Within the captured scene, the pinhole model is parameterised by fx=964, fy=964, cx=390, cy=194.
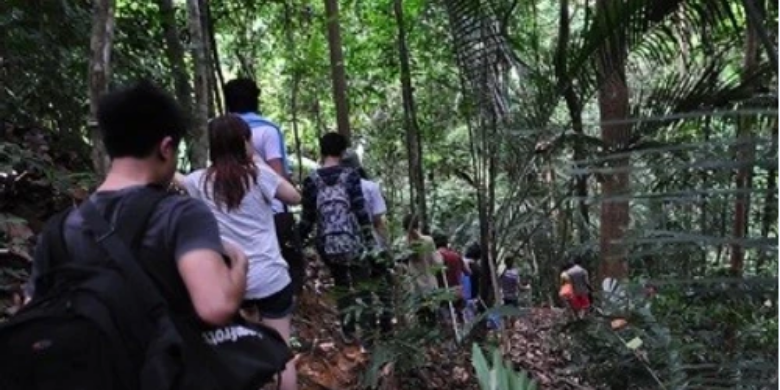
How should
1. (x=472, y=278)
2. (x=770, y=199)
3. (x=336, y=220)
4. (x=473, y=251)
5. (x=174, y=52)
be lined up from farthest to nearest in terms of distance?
(x=473, y=251) < (x=472, y=278) < (x=174, y=52) < (x=336, y=220) < (x=770, y=199)

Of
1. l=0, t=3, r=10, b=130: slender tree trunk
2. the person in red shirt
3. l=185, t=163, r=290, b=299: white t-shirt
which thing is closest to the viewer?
l=185, t=163, r=290, b=299: white t-shirt

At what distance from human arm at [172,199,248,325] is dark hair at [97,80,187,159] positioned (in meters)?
0.19

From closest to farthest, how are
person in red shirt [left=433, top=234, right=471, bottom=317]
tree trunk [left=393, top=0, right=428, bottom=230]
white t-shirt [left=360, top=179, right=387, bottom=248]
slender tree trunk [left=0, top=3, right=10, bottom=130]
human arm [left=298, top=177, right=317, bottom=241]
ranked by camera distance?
human arm [left=298, top=177, right=317, bottom=241] < white t-shirt [left=360, top=179, right=387, bottom=248] < slender tree trunk [left=0, top=3, right=10, bottom=130] < person in red shirt [left=433, top=234, right=471, bottom=317] < tree trunk [left=393, top=0, right=428, bottom=230]

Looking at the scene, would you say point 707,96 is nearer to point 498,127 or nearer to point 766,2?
point 766,2

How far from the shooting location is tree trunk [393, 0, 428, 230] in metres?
9.01

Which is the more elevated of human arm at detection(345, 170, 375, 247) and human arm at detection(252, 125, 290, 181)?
human arm at detection(252, 125, 290, 181)

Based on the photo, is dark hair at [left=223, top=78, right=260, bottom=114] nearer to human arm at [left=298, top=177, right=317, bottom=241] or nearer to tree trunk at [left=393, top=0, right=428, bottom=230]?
human arm at [left=298, top=177, right=317, bottom=241]

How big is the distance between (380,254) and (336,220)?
0.36 meters

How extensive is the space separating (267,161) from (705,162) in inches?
135

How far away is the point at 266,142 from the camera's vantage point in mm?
4797

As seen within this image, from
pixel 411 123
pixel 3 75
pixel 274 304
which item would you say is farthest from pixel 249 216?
pixel 411 123

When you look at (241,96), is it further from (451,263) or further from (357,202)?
(451,263)

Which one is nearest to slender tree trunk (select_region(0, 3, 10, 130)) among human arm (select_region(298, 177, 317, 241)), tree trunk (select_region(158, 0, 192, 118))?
tree trunk (select_region(158, 0, 192, 118))

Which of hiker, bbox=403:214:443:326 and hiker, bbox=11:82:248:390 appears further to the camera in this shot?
hiker, bbox=403:214:443:326
